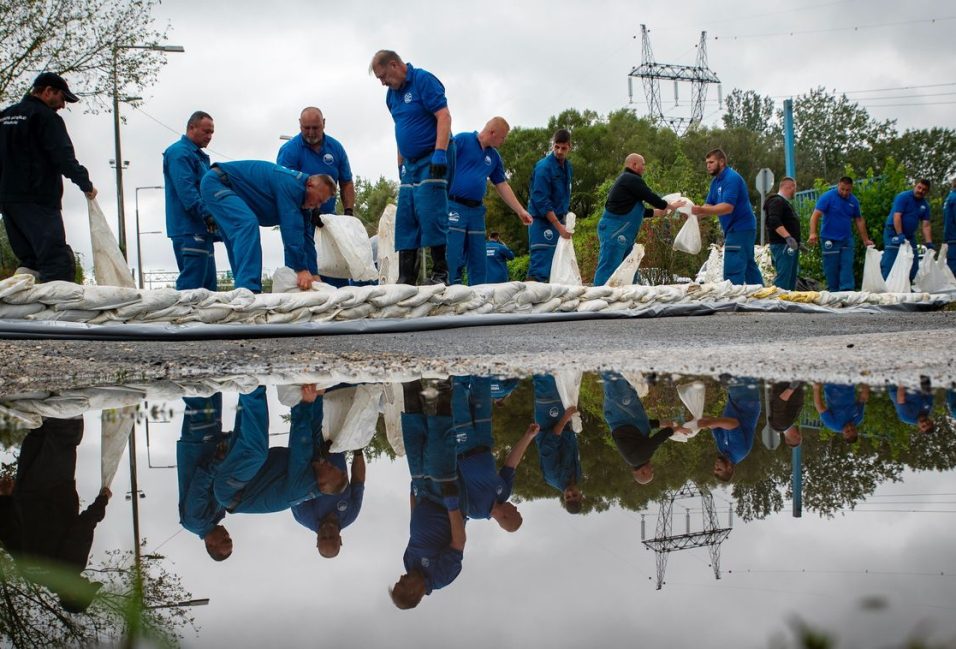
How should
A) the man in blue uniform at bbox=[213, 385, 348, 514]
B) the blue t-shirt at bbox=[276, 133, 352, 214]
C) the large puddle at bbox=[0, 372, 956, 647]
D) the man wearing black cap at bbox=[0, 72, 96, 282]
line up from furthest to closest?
the blue t-shirt at bbox=[276, 133, 352, 214]
the man wearing black cap at bbox=[0, 72, 96, 282]
the man in blue uniform at bbox=[213, 385, 348, 514]
the large puddle at bbox=[0, 372, 956, 647]

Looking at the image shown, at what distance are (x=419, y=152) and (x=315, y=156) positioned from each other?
3.72 feet

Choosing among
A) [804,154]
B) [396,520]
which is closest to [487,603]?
[396,520]

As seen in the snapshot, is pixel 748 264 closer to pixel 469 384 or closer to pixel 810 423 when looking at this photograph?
pixel 469 384

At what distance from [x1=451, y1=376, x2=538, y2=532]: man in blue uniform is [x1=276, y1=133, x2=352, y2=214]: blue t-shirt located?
5475mm

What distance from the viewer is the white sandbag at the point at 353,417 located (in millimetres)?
1970

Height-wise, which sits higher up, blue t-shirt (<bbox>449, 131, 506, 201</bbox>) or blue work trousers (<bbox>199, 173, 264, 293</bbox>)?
blue t-shirt (<bbox>449, 131, 506, 201</bbox>)

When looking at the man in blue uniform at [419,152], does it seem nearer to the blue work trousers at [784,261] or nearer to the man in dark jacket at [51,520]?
the blue work trousers at [784,261]

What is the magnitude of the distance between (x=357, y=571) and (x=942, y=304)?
10.3 meters

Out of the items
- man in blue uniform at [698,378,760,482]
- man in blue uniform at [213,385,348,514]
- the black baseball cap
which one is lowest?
man in blue uniform at [213,385,348,514]

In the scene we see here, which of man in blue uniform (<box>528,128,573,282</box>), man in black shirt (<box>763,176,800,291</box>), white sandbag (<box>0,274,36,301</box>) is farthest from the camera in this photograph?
man in black shirt (<box>763,176,800,291</box>)

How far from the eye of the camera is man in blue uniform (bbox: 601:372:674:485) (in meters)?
1.58

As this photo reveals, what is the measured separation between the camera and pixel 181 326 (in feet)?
18.1

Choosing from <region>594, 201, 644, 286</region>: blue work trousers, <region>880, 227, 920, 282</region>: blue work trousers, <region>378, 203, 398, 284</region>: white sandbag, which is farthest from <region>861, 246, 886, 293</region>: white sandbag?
<region>378, 203, 398, 284</region>: white sandbag

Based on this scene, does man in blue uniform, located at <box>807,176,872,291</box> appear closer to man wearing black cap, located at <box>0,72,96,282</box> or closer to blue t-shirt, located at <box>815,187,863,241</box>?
blue t-shirt, located at <box>815,187,863,241</box>
